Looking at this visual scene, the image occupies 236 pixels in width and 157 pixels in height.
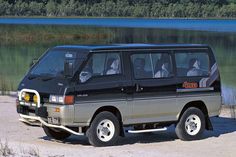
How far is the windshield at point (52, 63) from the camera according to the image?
12438 millimetres

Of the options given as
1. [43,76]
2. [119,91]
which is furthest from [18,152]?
[119,91]

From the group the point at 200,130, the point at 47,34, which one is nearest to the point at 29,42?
the point at 47,34

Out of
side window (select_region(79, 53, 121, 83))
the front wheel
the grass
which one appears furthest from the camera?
the front wheel

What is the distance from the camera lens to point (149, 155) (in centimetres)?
1172

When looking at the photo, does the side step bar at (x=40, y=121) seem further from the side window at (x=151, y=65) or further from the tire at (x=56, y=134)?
the side window at (x=151, y=65)

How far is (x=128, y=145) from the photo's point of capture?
12898 millimetres

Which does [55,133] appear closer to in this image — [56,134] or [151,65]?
[56,134]

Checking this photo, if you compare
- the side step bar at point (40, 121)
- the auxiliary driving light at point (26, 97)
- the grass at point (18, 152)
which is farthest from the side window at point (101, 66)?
the grass at point (18, 152)

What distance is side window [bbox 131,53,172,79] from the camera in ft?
41.7

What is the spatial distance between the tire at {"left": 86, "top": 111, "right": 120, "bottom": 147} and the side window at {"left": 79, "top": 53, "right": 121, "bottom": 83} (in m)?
0.74

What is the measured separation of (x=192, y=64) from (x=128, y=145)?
213 cm

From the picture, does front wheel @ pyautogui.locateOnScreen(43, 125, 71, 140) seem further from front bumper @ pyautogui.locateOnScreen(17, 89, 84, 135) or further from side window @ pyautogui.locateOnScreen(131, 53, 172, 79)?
side window @ pyautogui.locateOnScreen(131, 53, 172, 79)

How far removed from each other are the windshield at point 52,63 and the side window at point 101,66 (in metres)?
0.36

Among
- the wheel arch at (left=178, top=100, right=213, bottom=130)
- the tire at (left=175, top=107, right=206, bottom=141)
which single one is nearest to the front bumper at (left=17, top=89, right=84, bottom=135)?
the tire at (left=175, top=107, right=206, bottom=141)
